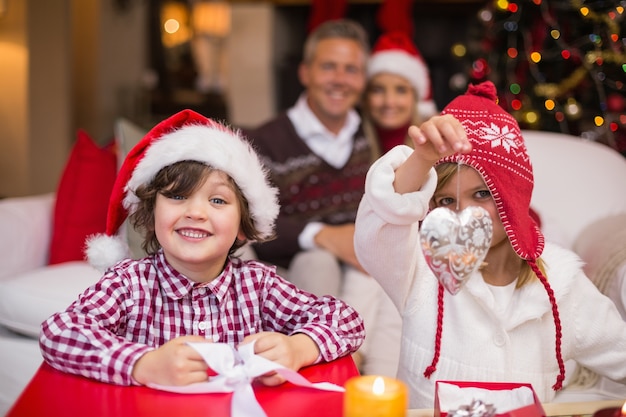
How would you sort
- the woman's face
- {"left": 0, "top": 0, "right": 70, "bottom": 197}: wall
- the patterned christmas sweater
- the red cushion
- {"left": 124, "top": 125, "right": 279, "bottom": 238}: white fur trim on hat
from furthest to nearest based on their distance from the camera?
1. {"left": 0, "top": 0, "right": 70, "bottom": 197}: wall
2. the woman's face
3. the patterned christmas sweater
4. the red cushion
5. {"left": 124, "top": 125, "right": 279, "bottom": 238}: white fur trim on hat

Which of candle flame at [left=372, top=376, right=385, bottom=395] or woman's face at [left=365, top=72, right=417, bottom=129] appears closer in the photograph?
candle flame at [left=372, top=376, right=385, bottom=395]

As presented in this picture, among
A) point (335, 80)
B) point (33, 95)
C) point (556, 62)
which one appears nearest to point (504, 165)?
point (335, 80)

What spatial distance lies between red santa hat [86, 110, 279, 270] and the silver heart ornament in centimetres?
38

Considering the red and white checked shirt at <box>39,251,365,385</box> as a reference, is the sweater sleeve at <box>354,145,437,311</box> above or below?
above

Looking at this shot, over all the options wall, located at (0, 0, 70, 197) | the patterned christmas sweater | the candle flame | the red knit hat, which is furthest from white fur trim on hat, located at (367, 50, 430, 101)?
wall, located at (0, 0, 70, 197)

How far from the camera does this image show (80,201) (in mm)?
2168

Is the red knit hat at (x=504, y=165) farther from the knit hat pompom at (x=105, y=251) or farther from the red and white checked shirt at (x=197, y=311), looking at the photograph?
the knit hat pompom at (x=105, y=251)

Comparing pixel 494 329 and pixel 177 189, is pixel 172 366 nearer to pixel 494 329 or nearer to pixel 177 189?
pixel 177 189

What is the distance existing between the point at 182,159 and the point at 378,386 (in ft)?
1.81

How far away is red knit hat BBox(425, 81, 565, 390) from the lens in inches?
48.9

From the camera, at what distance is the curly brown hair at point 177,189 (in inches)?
47.6

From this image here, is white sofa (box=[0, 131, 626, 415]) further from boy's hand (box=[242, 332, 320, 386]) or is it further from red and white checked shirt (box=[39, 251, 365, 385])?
boy's hand (box=[242, 332, 320, 386])

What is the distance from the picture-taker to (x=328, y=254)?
2.12 metres

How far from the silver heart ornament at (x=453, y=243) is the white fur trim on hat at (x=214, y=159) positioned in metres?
0.38
